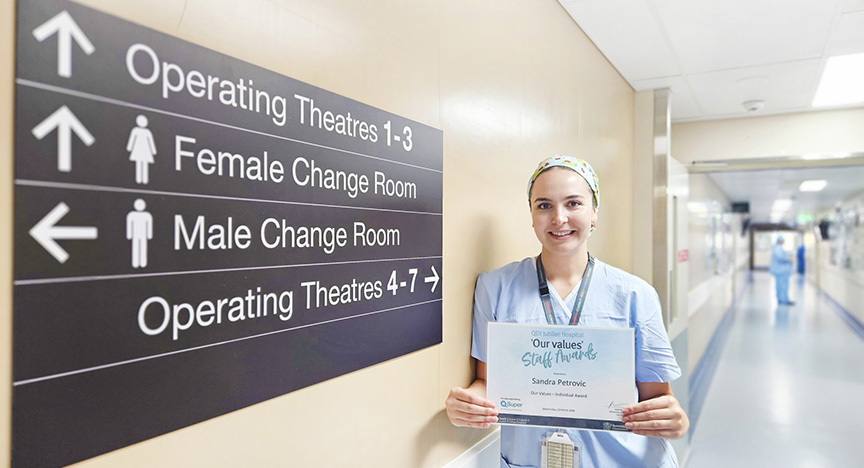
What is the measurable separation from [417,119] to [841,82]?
3.54 metres

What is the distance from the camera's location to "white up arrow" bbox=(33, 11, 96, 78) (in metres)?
0.64

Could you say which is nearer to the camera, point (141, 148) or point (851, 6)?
point (141, 148)

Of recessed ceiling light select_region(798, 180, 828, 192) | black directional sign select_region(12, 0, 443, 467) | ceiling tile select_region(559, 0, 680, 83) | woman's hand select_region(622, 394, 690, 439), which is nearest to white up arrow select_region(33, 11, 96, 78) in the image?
black directional sign select_region(12, 0, 443, 467)

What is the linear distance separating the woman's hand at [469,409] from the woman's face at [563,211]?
53cm

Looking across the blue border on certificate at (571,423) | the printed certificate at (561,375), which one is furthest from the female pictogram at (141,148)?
the blue border on certificate at (571,423)

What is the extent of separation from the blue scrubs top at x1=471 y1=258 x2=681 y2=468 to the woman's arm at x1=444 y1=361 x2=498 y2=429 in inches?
8.5

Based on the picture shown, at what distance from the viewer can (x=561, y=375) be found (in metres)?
1.45

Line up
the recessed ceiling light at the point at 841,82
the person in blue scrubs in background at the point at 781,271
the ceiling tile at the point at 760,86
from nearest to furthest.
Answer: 1. the recessed ceiling light at the point at 841,82
2. the ceiling tile at the point at 760,86
3. the person in blue scrubs in background at the point at 781,271

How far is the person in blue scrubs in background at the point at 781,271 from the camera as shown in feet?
41.4

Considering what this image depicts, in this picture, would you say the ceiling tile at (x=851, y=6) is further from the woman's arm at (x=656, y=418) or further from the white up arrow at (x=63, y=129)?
the white up arrow at (x=63, y=129)

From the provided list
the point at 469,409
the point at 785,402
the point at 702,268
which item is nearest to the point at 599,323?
the point at 469,409

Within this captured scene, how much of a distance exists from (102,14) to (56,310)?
1.31ft

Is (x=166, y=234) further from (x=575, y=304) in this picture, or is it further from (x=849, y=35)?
(x=849, y=35)

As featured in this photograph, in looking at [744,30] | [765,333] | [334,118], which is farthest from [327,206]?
[765,333]
